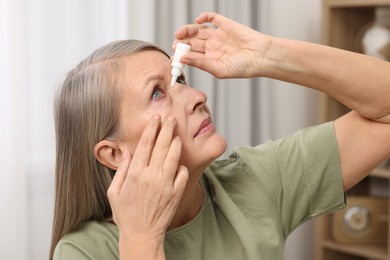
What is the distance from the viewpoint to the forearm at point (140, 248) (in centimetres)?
134

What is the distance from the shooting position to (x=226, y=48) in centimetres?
158

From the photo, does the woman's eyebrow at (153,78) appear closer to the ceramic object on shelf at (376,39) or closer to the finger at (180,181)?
the finger at (180,181)

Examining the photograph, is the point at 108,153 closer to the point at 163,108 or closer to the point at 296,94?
the point at 163,108

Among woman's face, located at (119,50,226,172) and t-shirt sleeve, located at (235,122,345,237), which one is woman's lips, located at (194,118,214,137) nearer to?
woman's face, located at (119,50,226,172)

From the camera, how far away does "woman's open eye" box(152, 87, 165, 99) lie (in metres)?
1.47

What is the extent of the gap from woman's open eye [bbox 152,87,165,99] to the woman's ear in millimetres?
140

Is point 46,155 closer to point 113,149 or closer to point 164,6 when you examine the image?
point 164,6

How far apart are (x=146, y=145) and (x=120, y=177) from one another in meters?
0.09

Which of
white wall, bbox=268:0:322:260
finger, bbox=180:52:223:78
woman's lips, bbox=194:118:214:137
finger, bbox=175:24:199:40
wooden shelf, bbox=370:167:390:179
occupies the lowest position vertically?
wooden shelf, bbox=370:167:390:179

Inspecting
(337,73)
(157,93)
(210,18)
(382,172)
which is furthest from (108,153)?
(382,172)

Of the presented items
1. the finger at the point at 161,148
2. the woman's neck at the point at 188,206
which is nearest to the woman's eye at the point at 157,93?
the finger at the point at 161,148

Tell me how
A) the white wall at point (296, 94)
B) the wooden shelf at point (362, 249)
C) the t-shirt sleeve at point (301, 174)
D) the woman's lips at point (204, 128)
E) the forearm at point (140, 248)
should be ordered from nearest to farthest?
the forearm at point (140, 248) < the woman's lips at point (204, 128) < the t-shirt sleeve at point (301, 174) < the wooden shelf at point (362, 249) < the white wall at point (296, 94)

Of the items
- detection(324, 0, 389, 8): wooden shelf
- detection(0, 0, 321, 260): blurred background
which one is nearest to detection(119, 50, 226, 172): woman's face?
detection(0, 0, 321, 260): blurred background

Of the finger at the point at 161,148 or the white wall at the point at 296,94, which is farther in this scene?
the white wall at the point at 296,94
